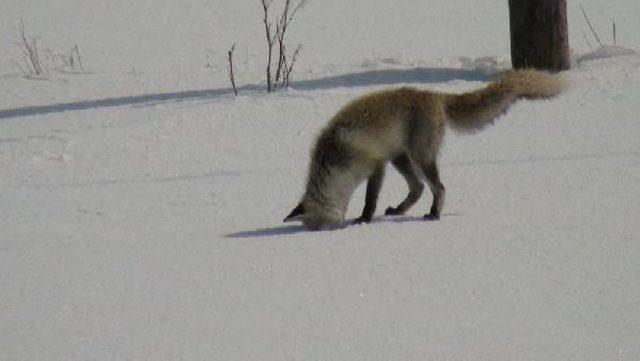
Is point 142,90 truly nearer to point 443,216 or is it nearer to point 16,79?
point 16,79

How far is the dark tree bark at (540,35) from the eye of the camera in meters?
9.95

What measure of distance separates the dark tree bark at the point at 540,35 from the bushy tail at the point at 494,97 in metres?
3.84

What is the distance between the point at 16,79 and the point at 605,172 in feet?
24.7

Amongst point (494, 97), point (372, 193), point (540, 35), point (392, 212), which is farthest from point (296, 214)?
point (540, 35)

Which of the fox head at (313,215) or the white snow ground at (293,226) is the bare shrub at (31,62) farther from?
the fox head at (313,215)

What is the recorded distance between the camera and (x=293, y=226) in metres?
6.14

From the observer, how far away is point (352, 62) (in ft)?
38.6

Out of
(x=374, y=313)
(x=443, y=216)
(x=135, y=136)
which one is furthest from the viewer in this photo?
(x=135, y=136)

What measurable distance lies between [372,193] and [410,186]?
36 cm

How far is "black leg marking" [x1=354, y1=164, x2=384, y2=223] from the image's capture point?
596 cm

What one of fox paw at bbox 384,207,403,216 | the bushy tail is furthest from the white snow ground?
the bushy tail

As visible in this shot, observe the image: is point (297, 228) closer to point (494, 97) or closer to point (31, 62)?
point (494, 97)

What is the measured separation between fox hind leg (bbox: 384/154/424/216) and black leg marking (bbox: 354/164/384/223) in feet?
0.58

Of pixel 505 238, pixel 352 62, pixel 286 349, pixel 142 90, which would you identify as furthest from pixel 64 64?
pixel 286 349
